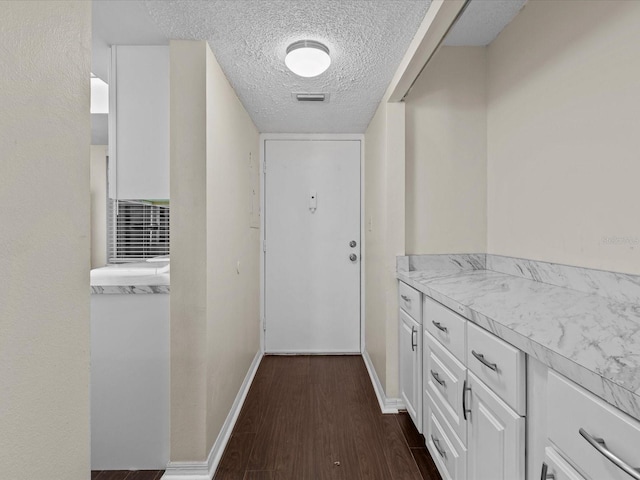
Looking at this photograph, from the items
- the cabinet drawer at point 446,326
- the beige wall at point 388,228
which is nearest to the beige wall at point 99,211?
the beige wall at point 388,228

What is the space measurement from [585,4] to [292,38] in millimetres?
1243

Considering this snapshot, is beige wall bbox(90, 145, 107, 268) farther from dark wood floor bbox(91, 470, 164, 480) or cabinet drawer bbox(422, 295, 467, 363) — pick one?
cabinet drawer bbox(422, 295, 467, 363)

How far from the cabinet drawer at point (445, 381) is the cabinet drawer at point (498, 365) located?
0.43 ft

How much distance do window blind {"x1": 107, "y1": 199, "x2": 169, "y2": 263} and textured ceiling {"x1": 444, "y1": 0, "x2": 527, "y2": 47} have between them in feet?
9.90

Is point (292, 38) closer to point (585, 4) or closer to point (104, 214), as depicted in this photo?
point (585, 4)

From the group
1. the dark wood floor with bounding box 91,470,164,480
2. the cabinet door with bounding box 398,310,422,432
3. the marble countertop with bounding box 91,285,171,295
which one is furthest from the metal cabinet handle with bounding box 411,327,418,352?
the dark wood floor with bounding box 91,470,164,480

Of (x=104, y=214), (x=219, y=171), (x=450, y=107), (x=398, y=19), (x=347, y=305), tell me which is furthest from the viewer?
(x=104, y=214)

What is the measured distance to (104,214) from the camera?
3.88 metres

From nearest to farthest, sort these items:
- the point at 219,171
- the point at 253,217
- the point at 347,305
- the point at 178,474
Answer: the point at 178,474
the point at 219,171
the point at 253,217
the point at 347,305

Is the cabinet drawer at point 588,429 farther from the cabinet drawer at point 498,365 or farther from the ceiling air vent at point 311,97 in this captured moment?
the ceiling air vent at point 311,97

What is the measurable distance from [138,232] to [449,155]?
3.15 meters

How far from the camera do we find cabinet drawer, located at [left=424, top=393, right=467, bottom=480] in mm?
1286

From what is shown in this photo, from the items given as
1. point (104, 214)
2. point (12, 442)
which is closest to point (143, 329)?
point (12, 442)

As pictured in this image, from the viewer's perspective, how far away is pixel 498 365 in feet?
3.37
